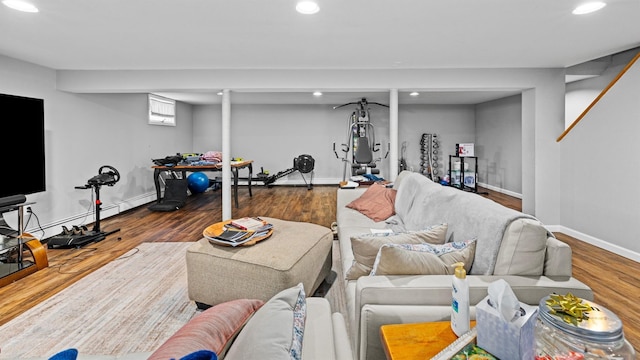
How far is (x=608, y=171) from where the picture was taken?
339cm

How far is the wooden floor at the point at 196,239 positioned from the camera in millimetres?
2342

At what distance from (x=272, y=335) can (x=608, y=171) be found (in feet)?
13.5

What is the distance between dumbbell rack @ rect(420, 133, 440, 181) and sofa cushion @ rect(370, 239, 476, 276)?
286 inches

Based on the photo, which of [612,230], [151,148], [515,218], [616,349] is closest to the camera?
[616,349]

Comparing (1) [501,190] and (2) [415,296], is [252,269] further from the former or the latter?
(1) [501,190]

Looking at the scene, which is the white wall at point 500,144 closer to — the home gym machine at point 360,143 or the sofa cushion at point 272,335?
the home gym machine at point 360,143

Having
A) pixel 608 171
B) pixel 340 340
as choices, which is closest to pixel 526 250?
pixel 340 340

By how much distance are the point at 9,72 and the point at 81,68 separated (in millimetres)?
720

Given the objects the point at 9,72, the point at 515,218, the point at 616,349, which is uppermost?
the point at 9,72

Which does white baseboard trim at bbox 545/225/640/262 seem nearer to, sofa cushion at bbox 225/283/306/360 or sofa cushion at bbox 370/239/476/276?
sofa cushion at bbox 370/239/476/276

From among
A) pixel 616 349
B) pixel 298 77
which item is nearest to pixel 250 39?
pixel 298 77

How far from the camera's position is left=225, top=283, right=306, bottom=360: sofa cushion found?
660 millimetres

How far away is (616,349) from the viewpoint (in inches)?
26.2

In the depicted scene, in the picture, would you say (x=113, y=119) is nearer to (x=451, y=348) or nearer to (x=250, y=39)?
(x=250, y=39)
